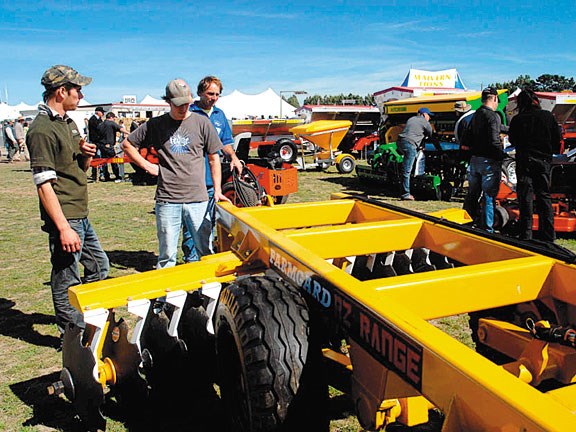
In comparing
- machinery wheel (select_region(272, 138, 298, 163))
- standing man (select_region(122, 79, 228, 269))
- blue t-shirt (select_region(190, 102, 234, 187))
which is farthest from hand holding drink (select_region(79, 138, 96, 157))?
machinery wheel (select_region(272, 138, 298, 163))

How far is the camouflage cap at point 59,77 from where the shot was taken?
3066 mm

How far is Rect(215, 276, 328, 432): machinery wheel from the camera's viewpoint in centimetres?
186

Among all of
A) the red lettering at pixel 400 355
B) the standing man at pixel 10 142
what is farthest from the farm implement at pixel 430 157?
the standing man at pixel 10 142

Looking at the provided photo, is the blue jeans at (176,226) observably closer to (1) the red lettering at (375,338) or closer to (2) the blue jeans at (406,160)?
(1) the red lettering at (375,338)

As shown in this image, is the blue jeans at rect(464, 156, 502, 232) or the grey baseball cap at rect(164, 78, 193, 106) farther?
the blue jeans at rect(464, 156, 502, 232)

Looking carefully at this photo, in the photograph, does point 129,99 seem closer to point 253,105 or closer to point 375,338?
point 253,105

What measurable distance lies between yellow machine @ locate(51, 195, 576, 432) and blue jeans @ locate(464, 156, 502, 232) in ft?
10.4

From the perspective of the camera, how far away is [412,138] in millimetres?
9633

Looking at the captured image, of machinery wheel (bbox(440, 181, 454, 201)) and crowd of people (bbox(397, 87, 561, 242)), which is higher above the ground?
crowd of people (bbox(397, 87, 561, 242))

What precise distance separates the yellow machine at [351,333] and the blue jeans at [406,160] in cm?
669

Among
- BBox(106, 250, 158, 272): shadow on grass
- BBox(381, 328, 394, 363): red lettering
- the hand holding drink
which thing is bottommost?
BBox(106, 250, 158, 272): shadow on grass

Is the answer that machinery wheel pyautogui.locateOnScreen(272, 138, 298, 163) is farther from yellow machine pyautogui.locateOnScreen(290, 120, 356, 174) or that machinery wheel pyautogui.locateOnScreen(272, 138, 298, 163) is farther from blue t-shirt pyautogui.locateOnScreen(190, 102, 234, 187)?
blue t-shirt pyautogui.locateOnScreen(190, 102, 234, 187)

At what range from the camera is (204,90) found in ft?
15.1

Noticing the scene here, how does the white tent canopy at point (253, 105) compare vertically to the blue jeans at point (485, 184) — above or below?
above
